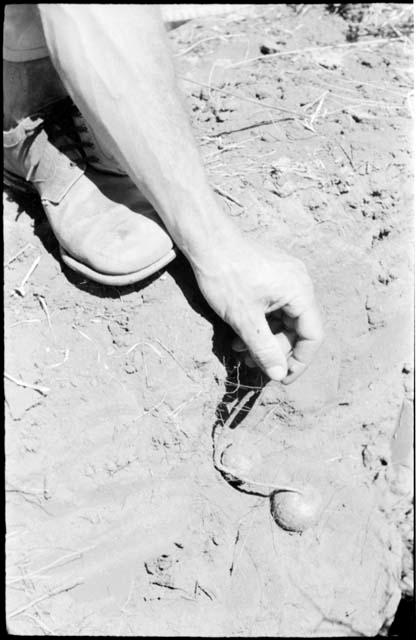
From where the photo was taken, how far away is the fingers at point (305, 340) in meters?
1.84

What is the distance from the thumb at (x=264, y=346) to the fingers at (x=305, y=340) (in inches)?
3.2

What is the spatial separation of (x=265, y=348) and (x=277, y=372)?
0.08 m

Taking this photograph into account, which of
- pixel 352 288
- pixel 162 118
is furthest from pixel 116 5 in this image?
pixel 352 288

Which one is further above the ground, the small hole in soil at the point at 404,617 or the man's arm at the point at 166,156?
the man's arm at the point at 166,156

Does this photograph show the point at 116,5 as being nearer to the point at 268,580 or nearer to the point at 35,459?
the point at 35,459

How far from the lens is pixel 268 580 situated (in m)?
1.98

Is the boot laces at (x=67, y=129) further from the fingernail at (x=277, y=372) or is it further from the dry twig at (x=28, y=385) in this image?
the fingernail at (x=277, y=372)

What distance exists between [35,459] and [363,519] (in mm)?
1023

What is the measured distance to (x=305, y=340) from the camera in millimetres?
1872

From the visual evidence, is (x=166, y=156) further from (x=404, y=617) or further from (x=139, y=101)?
(x=404, y=617)

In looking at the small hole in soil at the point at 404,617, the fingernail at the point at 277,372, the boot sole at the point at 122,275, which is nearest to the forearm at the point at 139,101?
the boot sole at the point at 122,275

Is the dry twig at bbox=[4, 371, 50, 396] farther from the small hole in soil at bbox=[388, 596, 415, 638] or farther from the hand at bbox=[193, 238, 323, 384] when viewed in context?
the small hole in soil at bbox=[388, 596, 415, 638]

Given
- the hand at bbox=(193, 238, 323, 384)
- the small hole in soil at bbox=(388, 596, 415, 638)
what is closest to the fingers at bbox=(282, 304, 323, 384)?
the hand at bbox=(193, 238, 323, 384)

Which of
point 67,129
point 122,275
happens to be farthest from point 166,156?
point 67,129
